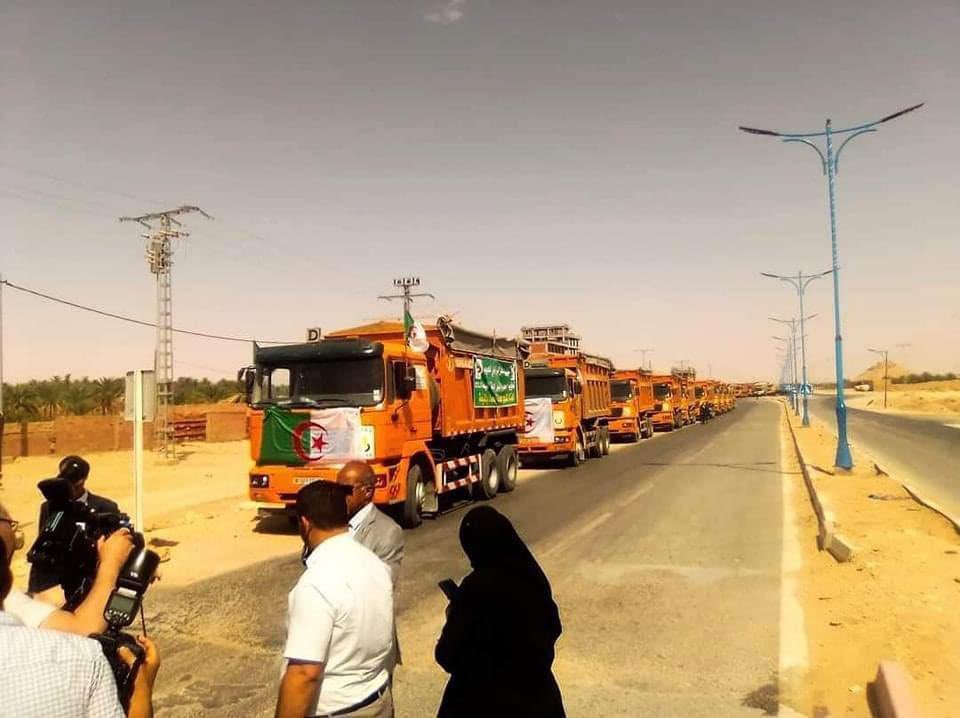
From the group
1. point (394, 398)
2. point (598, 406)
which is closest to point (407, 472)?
point (394, 398)

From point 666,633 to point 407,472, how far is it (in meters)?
5.73

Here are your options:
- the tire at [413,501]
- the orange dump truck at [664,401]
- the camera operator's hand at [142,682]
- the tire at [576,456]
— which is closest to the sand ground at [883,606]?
the camera operator's hand at [142,682]

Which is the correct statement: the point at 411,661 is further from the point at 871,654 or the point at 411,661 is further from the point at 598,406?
the point at 598,406

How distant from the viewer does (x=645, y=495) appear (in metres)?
15.0

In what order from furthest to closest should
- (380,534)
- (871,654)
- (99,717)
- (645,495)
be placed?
(645,495) < (871,654) < (380,534) < (99,717)

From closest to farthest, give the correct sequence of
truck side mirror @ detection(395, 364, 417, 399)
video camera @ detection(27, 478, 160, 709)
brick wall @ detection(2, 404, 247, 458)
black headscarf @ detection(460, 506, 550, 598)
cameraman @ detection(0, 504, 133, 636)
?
video camera @ detection(27, 478, 160, 709)
cameraman @ detection(0, 504, 133, 636)
black headscarf @ detection(460, 506, 550, 598)
truck side mirror @ detection(395, 364, 417, 399)
brick wall @ detection(2, 404, 247, 458)

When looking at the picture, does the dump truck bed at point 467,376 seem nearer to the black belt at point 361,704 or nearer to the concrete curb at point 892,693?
the concrete curb at point 892,693

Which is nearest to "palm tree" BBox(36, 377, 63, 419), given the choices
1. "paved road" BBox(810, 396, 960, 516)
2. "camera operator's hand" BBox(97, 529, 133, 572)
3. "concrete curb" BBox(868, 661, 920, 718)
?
"paved road" BBox(810, 396, 960, 516)

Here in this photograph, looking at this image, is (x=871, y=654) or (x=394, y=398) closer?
(x=871, y=654)

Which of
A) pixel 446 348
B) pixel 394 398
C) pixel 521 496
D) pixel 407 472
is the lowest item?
pixel 521 496

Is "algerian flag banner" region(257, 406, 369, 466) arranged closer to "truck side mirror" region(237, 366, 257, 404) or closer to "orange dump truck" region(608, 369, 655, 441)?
"truck side mirror" region(237, 366, 257, 404)

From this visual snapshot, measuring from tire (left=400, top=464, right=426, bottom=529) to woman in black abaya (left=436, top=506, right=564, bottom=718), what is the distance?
860 centimetres

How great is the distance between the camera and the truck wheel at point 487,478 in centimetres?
1492

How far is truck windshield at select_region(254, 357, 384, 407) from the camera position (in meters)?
10.8
